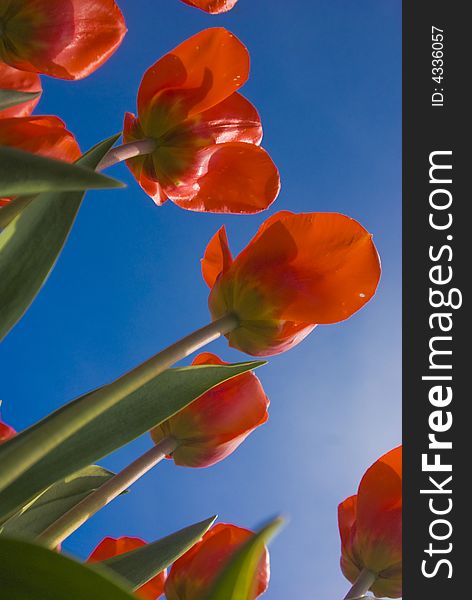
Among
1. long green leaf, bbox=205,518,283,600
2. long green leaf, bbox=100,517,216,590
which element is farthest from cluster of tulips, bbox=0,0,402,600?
long green leaf, bbox=205,518,283,600

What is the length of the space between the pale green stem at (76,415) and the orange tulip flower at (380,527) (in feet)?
0.64

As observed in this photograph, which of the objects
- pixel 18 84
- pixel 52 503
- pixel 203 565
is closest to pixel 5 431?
pixel 52 503

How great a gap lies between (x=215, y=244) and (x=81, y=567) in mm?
422

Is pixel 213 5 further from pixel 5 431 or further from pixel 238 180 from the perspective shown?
pixel 5 431

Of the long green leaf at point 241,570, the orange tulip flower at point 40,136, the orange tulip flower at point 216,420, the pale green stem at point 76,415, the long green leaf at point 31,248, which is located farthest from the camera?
the orange tulip flower at point 216,420

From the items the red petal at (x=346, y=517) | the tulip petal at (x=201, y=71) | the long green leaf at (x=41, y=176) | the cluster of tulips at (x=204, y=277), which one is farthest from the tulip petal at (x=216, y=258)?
the long green leaf at (x=41, y=176)

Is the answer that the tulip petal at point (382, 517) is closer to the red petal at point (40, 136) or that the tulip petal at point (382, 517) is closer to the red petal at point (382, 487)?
the red petal at point (382, 487)

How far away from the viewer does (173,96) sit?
611mm

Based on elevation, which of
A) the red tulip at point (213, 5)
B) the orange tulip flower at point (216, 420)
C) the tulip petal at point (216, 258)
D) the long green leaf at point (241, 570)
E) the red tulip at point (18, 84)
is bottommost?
the long green leaf at point (241, 570)

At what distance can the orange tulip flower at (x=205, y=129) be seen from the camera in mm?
583

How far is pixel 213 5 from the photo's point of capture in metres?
0.51

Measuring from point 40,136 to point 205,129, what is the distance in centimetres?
18

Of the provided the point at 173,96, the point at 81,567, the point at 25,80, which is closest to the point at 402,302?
the point at 173,96

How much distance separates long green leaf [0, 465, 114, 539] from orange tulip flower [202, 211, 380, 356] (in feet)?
0.49
